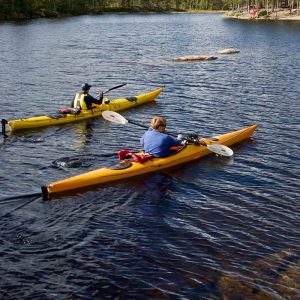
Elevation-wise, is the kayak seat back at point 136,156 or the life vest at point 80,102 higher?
the life vest at point 80,102

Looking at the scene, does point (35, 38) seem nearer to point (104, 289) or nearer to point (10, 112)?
point (10, 112)

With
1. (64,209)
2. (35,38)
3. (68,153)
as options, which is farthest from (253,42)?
(64,209)

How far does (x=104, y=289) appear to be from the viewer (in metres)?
8.56

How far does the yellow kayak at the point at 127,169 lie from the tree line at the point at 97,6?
87928 mm

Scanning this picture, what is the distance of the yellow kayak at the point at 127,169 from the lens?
1254 centimetres

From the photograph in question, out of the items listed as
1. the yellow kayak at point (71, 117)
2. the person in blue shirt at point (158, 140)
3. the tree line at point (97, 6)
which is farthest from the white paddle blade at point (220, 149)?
the tree line at point (97, 6)

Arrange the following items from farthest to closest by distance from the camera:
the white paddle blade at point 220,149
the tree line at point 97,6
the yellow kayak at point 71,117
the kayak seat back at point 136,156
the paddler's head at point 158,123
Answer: the tree line at point 97,6 → the yellow kayak at point 71,117 → the white paddle blade at point 220,149 → the kayak seat back at point 136,156 → the paddler's head at point 158,123

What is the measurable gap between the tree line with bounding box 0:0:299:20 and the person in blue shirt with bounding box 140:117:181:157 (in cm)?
8842

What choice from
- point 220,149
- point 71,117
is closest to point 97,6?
point 71,117

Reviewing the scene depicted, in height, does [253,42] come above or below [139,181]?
above

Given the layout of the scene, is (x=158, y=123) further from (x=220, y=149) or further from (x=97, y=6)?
(x=97, y=6)

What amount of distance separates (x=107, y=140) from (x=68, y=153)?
217 centimetres

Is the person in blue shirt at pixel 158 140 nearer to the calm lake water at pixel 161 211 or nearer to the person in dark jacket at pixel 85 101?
the calm lake water at pixel 161 211

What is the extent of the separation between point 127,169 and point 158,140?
139 centimetres
